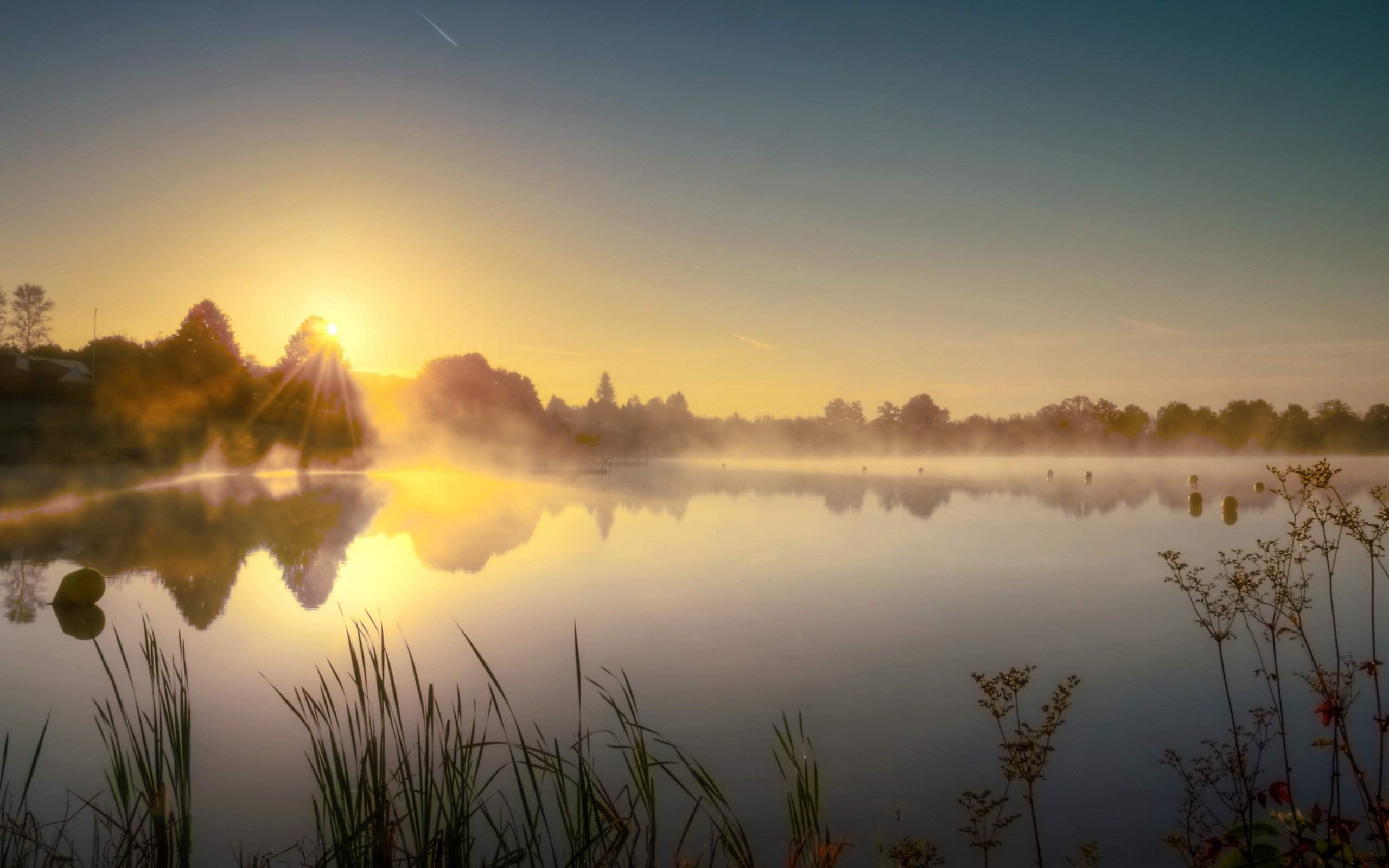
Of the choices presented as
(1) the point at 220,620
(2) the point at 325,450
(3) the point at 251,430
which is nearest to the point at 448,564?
(1) the point at 220,620

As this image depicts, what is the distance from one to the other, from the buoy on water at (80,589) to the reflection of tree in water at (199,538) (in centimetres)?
137

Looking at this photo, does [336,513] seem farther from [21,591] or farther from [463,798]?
[463,798]

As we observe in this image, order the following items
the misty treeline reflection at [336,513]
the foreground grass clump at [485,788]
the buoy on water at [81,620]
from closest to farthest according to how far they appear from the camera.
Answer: the foreground grass clump at [485,788] → the buoy on water at [81,620] → the misty treeline reflection at [336,513]

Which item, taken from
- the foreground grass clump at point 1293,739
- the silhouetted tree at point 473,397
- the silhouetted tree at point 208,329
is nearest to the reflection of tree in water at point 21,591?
the foreground grass clump at point 1293,739

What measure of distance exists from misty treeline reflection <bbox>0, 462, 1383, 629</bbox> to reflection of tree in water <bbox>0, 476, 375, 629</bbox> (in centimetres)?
7

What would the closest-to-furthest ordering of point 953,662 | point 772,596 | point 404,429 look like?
point 953,662, point 772,596, point 404,429

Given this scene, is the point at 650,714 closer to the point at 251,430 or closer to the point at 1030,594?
the point at 1030,594

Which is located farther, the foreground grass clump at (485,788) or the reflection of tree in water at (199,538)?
the reflection of tree in water at (199,538)

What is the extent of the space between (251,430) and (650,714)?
54954mm

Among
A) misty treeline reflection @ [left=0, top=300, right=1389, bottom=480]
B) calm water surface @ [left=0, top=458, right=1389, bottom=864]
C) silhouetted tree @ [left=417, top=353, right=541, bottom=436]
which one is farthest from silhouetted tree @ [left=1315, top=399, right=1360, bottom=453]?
silhouetted tree @ [left=417, top=353, right=541, bottom=436]

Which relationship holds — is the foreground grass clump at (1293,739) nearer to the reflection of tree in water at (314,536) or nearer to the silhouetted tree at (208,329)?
the reflection of tree in water at (314,536)

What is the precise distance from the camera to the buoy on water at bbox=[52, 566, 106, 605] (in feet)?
46.1

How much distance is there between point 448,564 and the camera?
2016 centimetres

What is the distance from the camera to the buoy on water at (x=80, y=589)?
46.1 feet
